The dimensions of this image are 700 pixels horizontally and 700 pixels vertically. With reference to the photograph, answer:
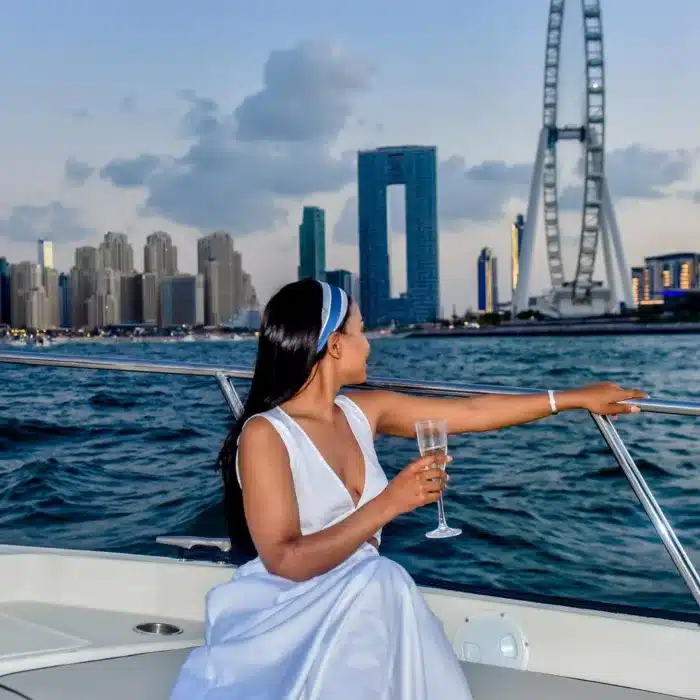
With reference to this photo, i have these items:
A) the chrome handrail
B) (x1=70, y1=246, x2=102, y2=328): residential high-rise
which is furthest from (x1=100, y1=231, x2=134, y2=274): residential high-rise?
the chrome handrail

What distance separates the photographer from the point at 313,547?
1.32m

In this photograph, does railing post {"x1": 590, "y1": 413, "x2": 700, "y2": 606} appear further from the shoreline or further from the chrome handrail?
the shoreline

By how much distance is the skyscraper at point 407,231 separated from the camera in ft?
179

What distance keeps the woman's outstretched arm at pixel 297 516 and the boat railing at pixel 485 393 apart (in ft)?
1.65

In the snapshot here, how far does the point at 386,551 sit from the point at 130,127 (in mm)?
34278

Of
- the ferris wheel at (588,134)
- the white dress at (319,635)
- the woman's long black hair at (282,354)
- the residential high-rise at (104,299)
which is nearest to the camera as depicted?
A: the white dress at (319,635)

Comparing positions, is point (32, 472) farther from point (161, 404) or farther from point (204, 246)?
point (204, 246)

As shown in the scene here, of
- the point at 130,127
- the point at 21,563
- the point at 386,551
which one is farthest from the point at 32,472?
the point at 130,127

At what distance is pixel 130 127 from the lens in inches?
1433

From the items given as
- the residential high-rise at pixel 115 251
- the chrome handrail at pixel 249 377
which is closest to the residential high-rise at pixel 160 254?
the residential high-rise at pixel 115 251

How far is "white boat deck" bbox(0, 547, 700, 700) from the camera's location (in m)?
1.56

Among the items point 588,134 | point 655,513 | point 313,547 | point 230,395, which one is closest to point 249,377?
point 230,395

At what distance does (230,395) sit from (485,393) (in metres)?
0.59

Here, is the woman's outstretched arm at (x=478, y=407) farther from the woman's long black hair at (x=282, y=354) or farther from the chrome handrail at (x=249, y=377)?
the woman's long black hair at (x=282, y=354)
